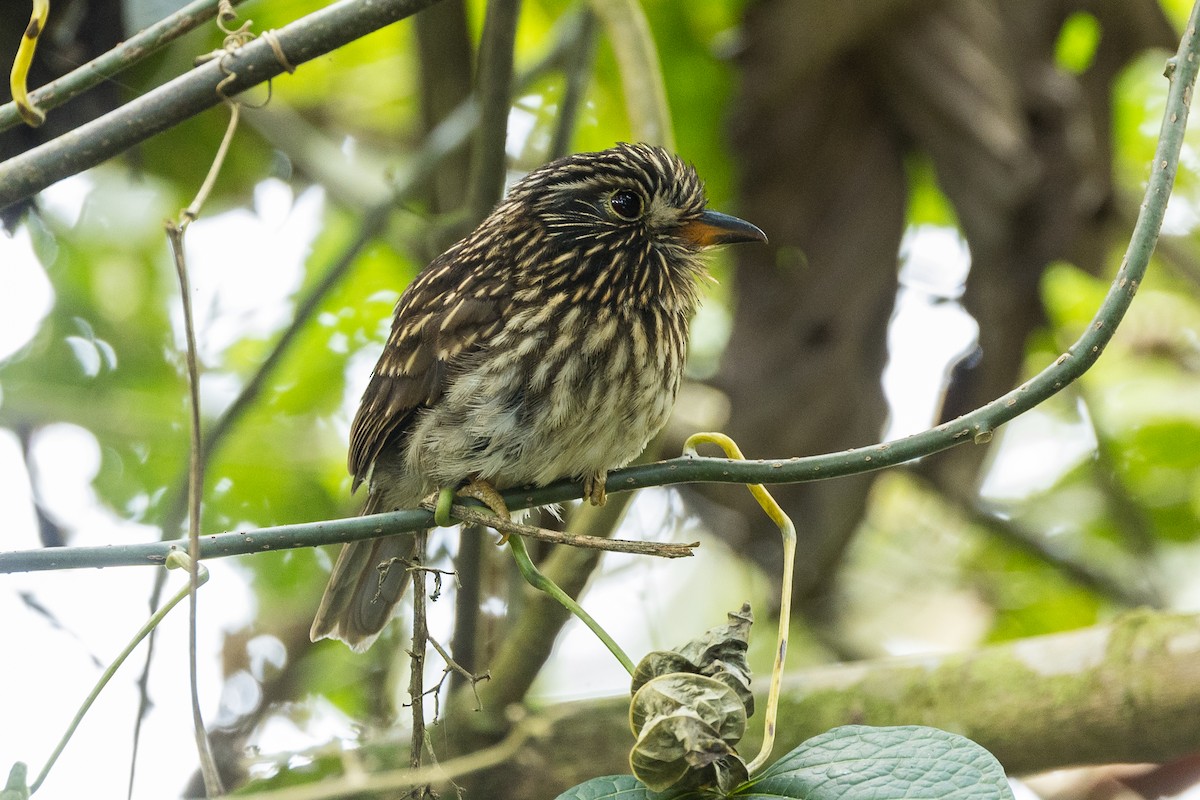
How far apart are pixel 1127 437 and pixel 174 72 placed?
2.90m

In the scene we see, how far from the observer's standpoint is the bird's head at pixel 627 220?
8.05 feet

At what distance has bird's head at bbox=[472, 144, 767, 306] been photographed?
2453 mm

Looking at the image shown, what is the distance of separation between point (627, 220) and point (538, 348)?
41 cm

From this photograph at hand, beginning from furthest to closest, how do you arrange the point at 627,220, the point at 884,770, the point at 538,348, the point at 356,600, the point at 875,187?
the point at 875,187
the point at 356,600
the point at 627,220
the point at 538,348
the point at 884,770

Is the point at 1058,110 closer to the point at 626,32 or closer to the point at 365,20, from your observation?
the point at 626,32

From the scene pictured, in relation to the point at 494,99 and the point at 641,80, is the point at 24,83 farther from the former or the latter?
the point at 641,80

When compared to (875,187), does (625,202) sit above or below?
below

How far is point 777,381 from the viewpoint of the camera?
11.3 feet

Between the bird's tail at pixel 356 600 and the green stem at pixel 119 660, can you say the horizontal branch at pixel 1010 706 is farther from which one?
the green stem at pixel 119 660

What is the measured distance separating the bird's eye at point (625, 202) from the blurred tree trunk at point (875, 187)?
38.7 inches

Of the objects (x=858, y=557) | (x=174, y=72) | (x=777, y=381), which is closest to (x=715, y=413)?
(x=777, y=381)

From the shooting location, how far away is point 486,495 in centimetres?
215

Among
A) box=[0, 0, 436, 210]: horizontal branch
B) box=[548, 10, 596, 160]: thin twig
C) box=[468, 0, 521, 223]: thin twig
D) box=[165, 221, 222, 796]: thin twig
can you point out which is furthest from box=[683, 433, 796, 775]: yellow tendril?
box=[548, 10, 596, 160]: thin twig

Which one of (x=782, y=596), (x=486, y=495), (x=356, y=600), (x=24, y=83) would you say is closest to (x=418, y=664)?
(x=782, y=596)
